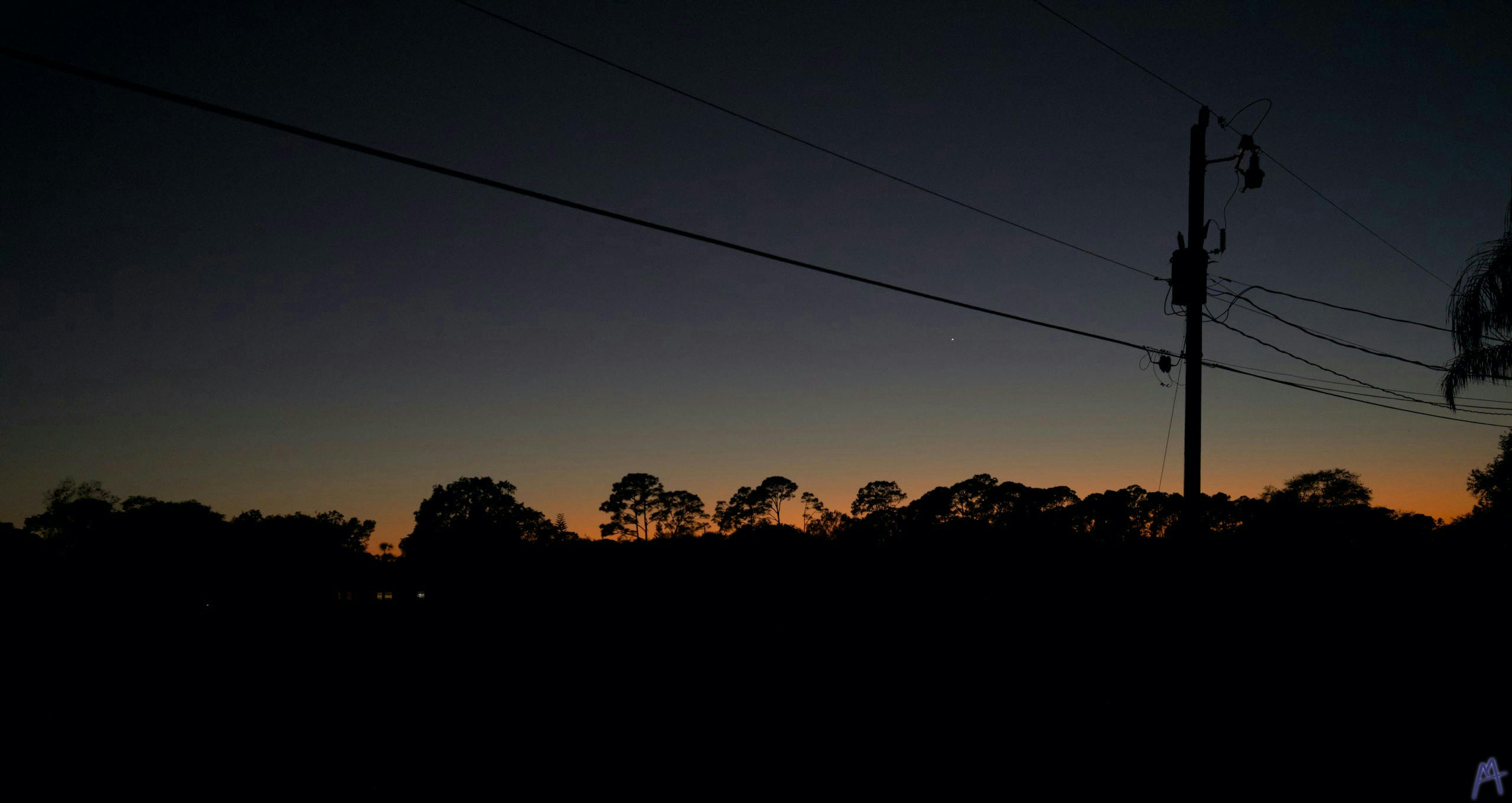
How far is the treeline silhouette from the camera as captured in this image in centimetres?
2091

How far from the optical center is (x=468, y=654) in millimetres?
23203

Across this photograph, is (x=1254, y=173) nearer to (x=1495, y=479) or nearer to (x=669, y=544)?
(x=669, y=544)

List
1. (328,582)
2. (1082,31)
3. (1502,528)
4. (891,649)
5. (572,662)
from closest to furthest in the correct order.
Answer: (1082,31) → (1502,528) → (891,649) → (572,662) → (328,582)

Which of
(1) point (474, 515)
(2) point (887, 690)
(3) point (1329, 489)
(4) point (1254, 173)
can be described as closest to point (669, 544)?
(2) point (887, 690)

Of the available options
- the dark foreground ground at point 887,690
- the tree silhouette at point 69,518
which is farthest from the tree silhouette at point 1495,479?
the tree silhouette at point 69,518

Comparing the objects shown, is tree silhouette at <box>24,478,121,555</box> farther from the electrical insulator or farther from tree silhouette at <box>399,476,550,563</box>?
the electrical insulator

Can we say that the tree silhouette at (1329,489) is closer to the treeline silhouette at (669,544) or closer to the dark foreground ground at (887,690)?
the treeline silhouette at (669,544)

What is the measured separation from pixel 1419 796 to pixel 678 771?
8.86 meters

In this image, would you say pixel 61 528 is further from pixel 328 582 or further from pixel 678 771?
pixel 678 771

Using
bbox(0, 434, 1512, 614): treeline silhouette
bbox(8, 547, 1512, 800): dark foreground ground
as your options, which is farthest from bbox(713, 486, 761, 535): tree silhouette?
bbox(8, 547, 1512, 800): dark foreground ground

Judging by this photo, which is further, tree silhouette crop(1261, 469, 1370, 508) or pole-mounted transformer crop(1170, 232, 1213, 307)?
tree silhouette crop(1261, 469, 1370, 508)

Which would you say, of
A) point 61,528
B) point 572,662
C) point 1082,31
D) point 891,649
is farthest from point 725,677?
point 61,528

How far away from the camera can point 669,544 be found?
2845 centimetres

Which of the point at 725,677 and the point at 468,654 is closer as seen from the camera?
the point at 725,677
